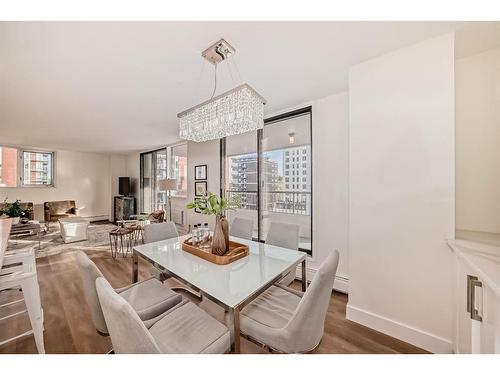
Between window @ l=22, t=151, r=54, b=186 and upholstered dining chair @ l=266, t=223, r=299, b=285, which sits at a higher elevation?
window @ l=22, t=151, r=54, b=186

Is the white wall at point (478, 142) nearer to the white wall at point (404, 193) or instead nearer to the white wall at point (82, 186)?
the white wall at point (404, 193)

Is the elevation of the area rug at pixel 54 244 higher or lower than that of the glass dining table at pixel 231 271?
lower

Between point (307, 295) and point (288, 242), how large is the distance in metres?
1.11

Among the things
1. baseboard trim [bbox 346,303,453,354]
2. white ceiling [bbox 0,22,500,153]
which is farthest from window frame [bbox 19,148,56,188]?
baseboard trim [bbox 346,303,453,354]

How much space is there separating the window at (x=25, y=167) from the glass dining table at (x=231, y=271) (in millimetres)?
7057

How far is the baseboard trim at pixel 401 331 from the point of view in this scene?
150 centimetres

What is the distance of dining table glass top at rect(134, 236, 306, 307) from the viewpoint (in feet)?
3.79

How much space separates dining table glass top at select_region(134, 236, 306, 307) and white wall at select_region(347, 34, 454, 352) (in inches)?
29.3

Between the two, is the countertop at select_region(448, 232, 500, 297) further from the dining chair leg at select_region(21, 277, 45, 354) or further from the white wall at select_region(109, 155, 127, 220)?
the white wall at select_region(109, 155, 127, 220)

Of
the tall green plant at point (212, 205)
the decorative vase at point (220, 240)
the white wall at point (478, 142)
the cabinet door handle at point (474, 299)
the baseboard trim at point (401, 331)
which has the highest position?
the white wall at point (478, 142)

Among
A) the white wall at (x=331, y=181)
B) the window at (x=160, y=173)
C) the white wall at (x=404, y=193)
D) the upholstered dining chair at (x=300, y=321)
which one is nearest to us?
the upholstered dining chair at (x=300, y=321)

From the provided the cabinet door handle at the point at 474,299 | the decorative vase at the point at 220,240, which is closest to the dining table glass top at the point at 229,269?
the decorative vase at the point at 220,240
